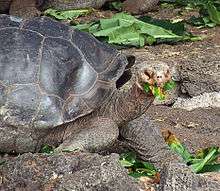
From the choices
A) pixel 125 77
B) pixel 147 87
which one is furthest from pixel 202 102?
pixel 147 87

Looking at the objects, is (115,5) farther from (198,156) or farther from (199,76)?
(198,156)

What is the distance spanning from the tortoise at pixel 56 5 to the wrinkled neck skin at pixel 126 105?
16.9 feet

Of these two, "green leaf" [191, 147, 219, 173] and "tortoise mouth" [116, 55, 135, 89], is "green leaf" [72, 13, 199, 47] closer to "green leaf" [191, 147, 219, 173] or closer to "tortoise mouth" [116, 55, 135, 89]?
"tortoise mouth" [116, 55, 135, 89]

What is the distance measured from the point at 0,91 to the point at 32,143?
42 cm

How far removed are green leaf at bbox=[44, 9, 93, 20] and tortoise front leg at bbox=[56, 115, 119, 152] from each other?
496 centimetres

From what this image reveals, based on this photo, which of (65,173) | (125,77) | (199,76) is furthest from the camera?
(199,76)

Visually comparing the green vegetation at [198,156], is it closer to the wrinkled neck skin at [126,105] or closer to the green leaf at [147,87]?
the wrinkled neck skin at [126,105]

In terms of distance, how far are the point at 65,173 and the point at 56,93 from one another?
3.07 ft

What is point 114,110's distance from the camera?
4.64 metres

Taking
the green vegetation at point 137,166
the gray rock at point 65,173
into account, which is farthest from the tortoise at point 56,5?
the gray rock at point 65,173

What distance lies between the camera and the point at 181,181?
3.51m

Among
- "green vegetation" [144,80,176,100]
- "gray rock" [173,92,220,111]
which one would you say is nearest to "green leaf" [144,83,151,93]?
"green vegetation" [144,80,176,100]

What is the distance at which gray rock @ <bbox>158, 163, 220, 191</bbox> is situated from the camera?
3.50 meters

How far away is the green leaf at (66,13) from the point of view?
9438mm
